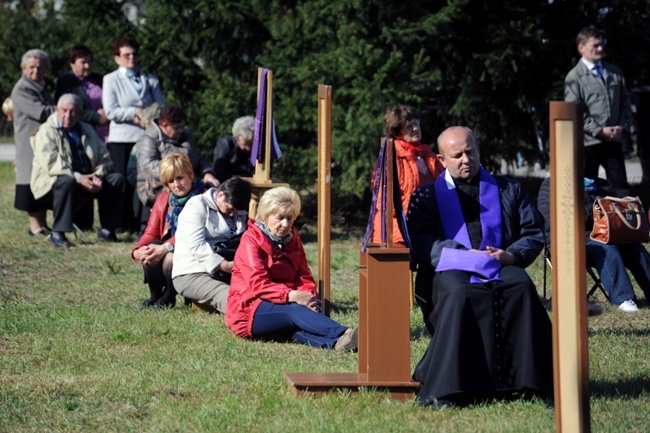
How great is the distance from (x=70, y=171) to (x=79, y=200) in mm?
417

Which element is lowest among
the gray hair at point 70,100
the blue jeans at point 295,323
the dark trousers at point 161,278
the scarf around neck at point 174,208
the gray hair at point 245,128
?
the blue jeans at point 295,323

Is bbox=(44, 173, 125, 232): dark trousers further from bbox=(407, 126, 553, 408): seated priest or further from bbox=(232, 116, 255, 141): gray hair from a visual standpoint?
bbox=(407, 126, 553, 408): seated priest

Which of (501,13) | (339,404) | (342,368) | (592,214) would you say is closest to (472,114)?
(501,13)

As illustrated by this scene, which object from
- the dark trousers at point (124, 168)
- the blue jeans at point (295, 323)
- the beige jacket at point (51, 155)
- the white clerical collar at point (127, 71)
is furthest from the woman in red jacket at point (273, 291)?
the white clerical collar at point (127, 71)

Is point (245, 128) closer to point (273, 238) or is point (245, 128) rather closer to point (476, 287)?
point (273, 238)

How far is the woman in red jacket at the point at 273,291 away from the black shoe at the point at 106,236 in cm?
508

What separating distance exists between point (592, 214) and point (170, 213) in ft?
10.8

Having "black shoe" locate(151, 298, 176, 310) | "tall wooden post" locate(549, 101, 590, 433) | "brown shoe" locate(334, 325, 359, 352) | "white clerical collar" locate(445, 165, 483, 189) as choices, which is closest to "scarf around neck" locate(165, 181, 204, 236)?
"black shoe" locate(151, 298, 176, 310)

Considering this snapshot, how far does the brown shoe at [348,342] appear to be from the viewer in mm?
6816

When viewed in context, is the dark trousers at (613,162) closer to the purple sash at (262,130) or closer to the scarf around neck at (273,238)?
the purple sash at (262,130)

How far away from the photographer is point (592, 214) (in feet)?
27.3

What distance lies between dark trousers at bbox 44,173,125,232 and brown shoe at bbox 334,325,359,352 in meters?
5.57

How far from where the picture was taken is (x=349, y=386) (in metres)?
5.77

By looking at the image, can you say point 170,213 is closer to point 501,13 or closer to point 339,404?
point 339,404
